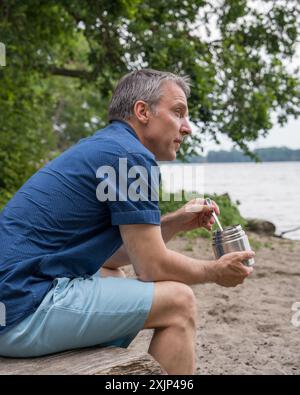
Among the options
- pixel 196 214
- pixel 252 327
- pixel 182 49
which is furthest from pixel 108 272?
pixel 182 49

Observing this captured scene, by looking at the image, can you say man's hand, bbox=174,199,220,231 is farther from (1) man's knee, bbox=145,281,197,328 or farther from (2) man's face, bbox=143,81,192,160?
(1) man's knee, bbox=145,281,197,328

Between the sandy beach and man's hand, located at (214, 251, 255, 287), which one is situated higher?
man's hand, located at (214, 251, 255, 287)

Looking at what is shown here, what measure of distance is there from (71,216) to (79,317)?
0.41m

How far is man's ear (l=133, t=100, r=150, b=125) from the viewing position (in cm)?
293

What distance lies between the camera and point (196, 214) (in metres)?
3.22

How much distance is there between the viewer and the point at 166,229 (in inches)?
131

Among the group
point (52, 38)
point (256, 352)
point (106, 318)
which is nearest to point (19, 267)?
point (106, 318)

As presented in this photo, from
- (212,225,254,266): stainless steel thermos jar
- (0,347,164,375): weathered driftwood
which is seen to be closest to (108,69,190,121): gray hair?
(212,225,254,266): stainless steel thermos jar

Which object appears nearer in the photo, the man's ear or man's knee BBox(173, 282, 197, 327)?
man's knee BBox(173, 282, 197, 327)

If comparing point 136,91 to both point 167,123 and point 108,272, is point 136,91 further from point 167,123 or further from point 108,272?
point 108,272

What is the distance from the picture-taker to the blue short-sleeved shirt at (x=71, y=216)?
2.54 m

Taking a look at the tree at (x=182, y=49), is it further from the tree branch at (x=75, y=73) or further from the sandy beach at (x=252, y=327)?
the sandy beach at (x=252, y=327)

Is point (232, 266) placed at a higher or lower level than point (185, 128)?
lower
